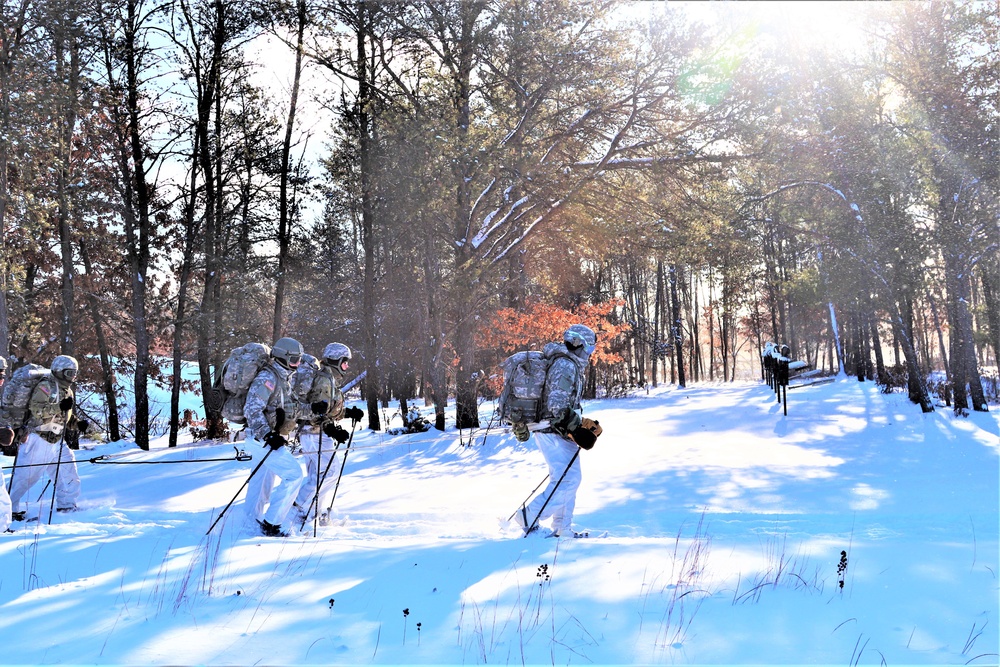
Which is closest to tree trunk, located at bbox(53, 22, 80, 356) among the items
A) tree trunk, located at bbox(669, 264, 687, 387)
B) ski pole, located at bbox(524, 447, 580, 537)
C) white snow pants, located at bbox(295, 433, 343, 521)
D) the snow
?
the snow

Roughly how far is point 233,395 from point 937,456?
1059 centimetres

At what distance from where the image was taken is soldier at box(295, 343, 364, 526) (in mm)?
8195

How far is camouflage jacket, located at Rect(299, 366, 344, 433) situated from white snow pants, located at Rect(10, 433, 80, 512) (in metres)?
3.01

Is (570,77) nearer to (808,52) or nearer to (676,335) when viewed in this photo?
(808,52)

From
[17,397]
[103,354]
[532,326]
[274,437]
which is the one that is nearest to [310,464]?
[274,437]

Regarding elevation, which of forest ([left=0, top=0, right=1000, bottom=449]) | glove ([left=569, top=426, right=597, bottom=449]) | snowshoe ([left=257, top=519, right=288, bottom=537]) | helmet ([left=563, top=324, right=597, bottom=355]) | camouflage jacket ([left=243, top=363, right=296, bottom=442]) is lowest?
snowshoe ([left=257, top=519, right=288, bottom=537])

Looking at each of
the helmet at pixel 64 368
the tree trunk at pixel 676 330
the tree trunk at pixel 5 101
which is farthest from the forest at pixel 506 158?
the tree trunk at pixel 676 330

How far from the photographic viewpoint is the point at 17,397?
28.2 ft

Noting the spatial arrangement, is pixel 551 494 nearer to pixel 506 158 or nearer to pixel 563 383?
pixel 563 383

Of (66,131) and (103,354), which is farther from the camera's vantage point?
(103,354)

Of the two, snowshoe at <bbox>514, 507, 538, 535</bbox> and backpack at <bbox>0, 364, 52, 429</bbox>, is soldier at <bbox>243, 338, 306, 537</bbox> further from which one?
backpack at <bbox>0, 364, 52, 429</bbox>

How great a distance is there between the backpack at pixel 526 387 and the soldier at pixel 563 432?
0.08m

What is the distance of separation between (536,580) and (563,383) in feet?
7.65

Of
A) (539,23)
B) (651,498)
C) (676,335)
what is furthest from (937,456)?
(676,335)
